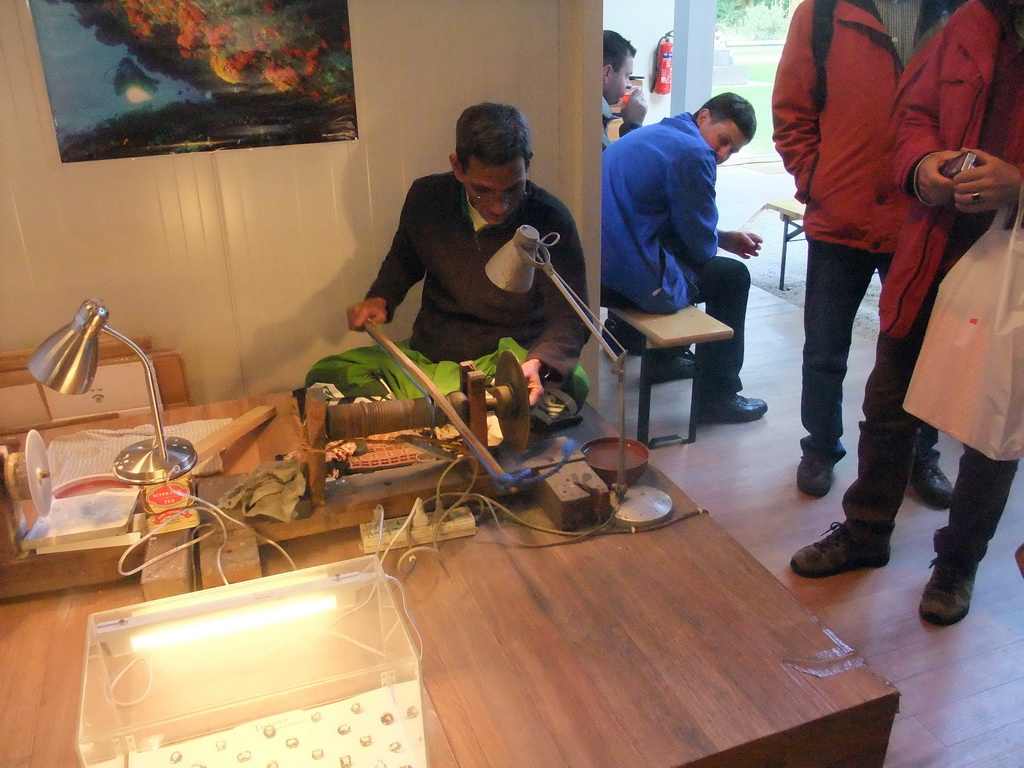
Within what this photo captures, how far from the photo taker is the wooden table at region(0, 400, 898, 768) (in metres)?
1.09

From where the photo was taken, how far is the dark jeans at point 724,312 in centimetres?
317

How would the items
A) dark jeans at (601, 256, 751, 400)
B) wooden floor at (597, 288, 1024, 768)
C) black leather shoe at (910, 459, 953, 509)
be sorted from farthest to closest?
dark jeans at (601, 256, 751, 400), black leather shoe at (910, 459, 953, 509), wooden floor at (597, 288, 1024, 768)

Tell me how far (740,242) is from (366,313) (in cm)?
182

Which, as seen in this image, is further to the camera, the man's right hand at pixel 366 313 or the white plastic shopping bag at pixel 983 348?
the man's right hand at pixel 366 313

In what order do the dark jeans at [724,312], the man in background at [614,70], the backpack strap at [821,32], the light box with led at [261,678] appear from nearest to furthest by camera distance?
the light box with led at [261,678]
the backpack strap at [821,32]
the dark jeans at [724,312]
the man in background at [614,70]

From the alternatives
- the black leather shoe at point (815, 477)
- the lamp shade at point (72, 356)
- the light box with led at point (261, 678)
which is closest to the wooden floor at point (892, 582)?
the black leather shoe at point (815, 477)

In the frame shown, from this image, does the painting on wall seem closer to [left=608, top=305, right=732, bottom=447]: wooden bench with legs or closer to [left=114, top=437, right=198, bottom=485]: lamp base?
[left=114, top=437, right=198, bottom=485]: lamp base

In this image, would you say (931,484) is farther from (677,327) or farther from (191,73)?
(191,73)

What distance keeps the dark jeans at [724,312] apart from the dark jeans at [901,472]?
43.0 inches

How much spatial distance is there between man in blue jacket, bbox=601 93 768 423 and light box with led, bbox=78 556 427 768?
1.90m

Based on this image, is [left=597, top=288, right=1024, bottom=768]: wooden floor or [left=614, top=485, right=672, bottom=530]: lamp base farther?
[left=597, top=288, right=1024, bottom=768]: wooden floor

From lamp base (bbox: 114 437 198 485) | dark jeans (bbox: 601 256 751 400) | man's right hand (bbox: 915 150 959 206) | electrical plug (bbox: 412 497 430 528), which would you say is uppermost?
man's right hand (bbox: 915 150 959 206)

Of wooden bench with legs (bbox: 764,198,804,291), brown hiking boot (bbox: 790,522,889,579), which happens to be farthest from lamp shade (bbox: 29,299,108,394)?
wooden bench with legs (bbox: 764,198,804,291)

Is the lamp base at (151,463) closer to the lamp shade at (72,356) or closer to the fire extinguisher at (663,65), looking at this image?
the lamp shade at (72,356)
